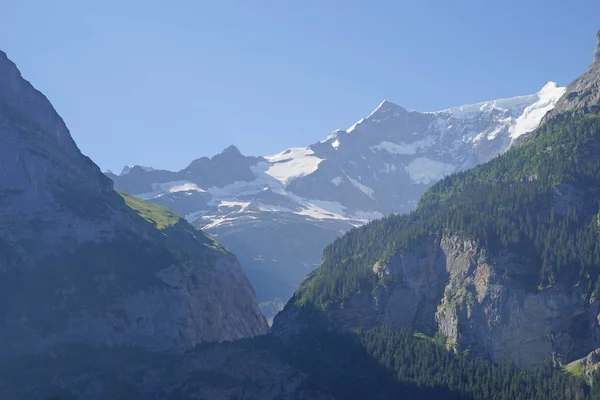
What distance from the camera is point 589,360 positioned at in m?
200

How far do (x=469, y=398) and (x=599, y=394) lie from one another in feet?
87.2

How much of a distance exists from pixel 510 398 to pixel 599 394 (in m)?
18.2

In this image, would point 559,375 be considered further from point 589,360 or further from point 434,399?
point 434,399

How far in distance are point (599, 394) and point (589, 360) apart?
16604 millimetres

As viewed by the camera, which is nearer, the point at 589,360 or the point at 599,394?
the point at 599,394

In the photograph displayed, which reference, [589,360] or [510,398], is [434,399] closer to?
[510,398]

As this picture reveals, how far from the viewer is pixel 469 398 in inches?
7751

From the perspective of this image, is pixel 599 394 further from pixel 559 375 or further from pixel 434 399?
pixel 434 399

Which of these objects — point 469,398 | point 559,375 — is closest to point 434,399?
point 469,398

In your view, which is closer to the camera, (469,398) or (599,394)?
(599,394)

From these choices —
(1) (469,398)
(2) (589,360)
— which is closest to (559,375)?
(2) (589,360)

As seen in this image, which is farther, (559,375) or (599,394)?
(559,375)

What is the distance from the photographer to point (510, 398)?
19362 cm

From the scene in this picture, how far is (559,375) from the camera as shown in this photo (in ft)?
655
